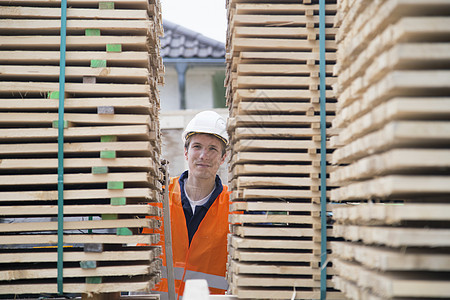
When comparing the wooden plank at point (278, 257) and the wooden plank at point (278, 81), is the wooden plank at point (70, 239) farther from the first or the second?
the wooden plank at point (278, 81)

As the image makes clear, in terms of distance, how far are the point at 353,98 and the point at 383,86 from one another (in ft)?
1.78

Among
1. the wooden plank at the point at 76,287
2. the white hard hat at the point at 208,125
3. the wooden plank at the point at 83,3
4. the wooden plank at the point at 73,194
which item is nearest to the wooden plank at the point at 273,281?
the wooden plank at the point at 76,287

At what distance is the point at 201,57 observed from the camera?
38.1ft

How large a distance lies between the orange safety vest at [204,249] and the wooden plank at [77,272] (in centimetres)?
266

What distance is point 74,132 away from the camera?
3.38 metres

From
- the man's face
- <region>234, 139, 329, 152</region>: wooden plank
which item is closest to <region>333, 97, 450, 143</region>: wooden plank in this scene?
<region>234, 139, 329, 152</region>: wooden plank

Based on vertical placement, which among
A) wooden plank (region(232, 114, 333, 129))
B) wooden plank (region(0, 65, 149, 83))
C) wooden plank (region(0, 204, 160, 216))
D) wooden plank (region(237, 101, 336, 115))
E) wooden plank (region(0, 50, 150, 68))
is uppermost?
wooden plank (region(0, 50, 150, 68))

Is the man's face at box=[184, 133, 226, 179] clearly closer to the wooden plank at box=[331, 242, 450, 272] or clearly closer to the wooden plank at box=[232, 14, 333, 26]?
the wooden plank at box=[232, 14, 333, 26]

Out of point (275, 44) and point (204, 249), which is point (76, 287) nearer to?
point (275, 44)

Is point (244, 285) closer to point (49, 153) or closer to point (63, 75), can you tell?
point (49, 153)

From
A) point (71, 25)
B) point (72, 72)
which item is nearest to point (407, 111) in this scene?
point (72, 72)

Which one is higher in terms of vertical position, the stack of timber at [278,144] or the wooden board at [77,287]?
the stack of timber at [278,144]

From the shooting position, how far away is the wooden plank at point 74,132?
11.1 ft

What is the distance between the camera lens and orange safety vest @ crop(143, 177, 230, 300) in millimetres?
5988
